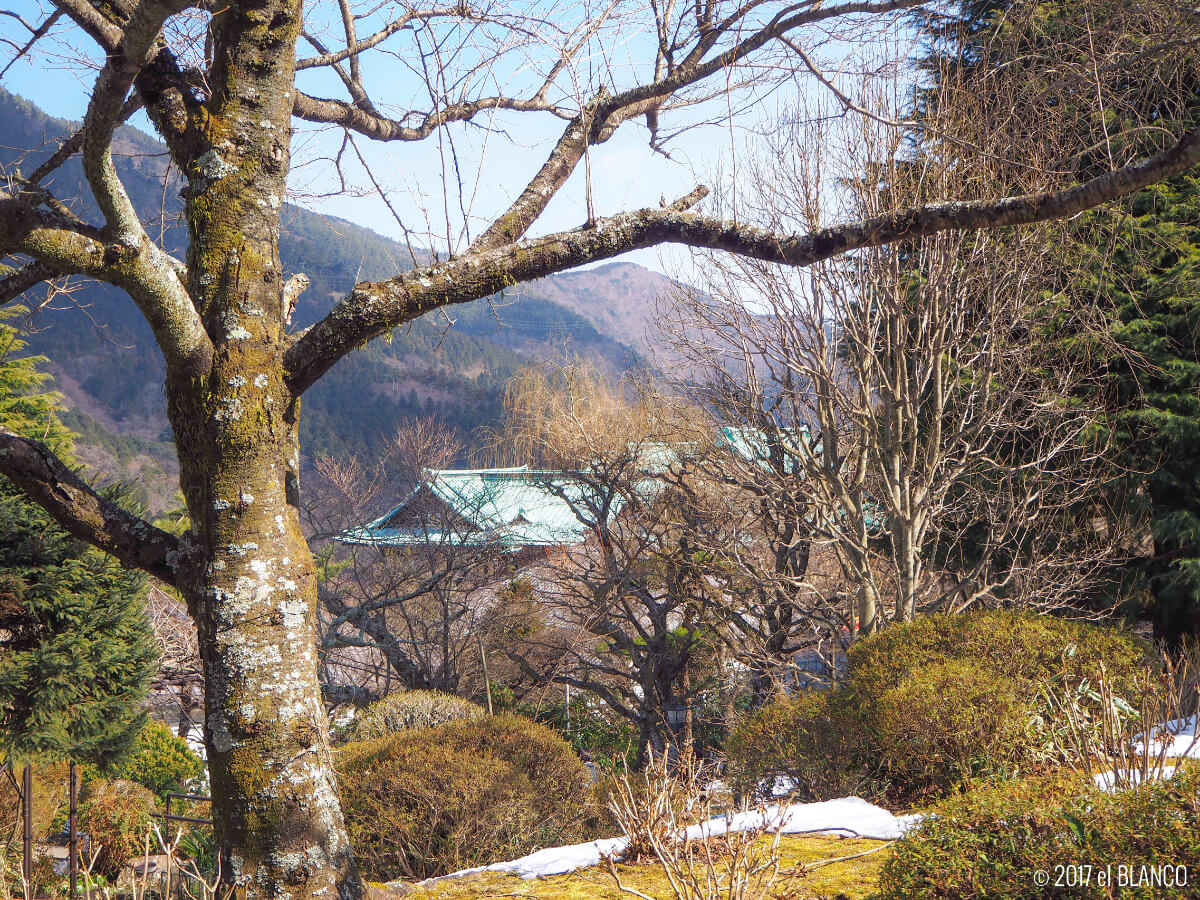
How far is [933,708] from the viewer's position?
4328mm

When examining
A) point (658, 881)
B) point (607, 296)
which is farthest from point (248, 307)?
point (607, 296)

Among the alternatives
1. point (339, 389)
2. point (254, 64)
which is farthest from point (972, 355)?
point (339, 389)

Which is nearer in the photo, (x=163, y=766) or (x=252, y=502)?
(x=252, y=502)

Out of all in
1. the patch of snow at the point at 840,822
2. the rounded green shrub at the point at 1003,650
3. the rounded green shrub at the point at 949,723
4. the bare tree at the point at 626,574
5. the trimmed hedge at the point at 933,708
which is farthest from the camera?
the bare tree at the point at 626,574

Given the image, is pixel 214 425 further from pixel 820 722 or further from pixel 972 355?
pixel 972 355

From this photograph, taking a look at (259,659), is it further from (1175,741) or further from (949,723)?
(1175,741)

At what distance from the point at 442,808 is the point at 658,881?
8.67ft

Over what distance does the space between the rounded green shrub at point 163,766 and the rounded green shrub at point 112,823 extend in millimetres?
1176

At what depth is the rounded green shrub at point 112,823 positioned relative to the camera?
25.4 feet

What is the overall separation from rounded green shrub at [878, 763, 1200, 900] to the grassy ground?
51 centimetres

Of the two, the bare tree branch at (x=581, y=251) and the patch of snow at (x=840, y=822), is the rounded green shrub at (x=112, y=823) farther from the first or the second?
the bare tree branch at (x=581, y=251)

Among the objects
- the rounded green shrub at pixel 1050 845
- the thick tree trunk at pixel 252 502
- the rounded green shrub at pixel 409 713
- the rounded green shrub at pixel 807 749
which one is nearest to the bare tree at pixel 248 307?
the thick tree trunk at pixel 252 502

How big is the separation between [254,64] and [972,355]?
715 cm

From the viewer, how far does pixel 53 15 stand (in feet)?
11.9
